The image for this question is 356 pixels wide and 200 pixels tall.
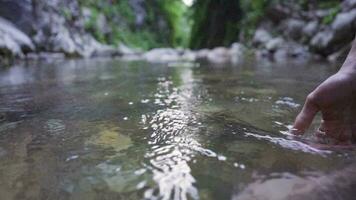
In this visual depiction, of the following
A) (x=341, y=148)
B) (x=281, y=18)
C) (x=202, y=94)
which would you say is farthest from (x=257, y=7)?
(x=341, y=148)

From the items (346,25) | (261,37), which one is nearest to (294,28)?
(261,37)

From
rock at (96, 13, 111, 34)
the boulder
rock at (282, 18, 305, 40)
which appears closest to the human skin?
the boulder

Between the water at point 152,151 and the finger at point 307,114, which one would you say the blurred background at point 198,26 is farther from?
the finger at point 307,114

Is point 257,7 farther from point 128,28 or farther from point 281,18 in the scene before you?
point 128,28

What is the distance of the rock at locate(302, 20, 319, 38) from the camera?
12.0 m

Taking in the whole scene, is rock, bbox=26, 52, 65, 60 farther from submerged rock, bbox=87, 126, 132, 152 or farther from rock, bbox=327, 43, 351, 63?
submerged rock, bbox=87, 126, 132, 152

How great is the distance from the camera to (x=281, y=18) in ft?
50.6

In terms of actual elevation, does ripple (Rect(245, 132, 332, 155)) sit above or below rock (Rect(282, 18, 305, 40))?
below

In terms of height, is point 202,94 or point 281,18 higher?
point 281,18

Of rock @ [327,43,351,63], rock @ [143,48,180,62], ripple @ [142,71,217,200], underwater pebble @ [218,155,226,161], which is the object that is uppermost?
rock @ [327,43,351,63]

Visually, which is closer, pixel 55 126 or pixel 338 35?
pixel 55 126

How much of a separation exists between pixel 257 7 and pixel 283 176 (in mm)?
17682

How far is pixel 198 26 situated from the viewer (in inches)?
960

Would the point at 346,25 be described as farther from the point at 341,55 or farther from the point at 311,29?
the point at 311,29
